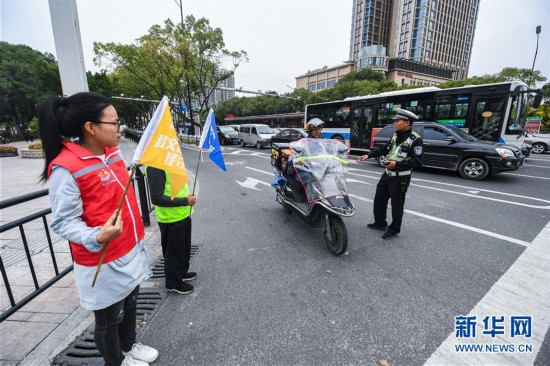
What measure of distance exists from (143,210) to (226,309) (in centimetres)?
276

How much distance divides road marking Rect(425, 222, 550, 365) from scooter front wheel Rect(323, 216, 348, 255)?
1.42 meters

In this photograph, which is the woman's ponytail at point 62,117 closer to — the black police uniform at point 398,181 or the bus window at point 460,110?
the black police uniform at point 398,181

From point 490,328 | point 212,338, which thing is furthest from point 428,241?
point 212,338

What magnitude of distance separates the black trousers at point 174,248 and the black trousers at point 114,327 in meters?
0.72

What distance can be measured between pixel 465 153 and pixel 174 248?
29.5 feet

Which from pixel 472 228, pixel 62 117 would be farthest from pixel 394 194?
pixel 62 117

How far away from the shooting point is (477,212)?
4930 mm

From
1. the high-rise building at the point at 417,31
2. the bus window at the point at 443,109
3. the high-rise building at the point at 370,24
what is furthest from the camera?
the high-rise building at the point at 370,24

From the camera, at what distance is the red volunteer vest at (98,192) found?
4.34 feet

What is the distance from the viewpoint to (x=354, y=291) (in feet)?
8.72

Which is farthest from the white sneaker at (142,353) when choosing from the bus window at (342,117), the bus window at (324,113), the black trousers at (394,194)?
the bus window at (324,113)

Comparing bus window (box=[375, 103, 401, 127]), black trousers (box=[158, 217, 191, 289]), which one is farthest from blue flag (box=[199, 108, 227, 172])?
bus window (box=[375, 103, 401, 127])

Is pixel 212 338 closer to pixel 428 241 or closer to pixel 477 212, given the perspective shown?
pixel 428 241

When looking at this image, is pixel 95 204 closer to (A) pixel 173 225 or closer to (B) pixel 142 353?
(A) pixel 173 225
